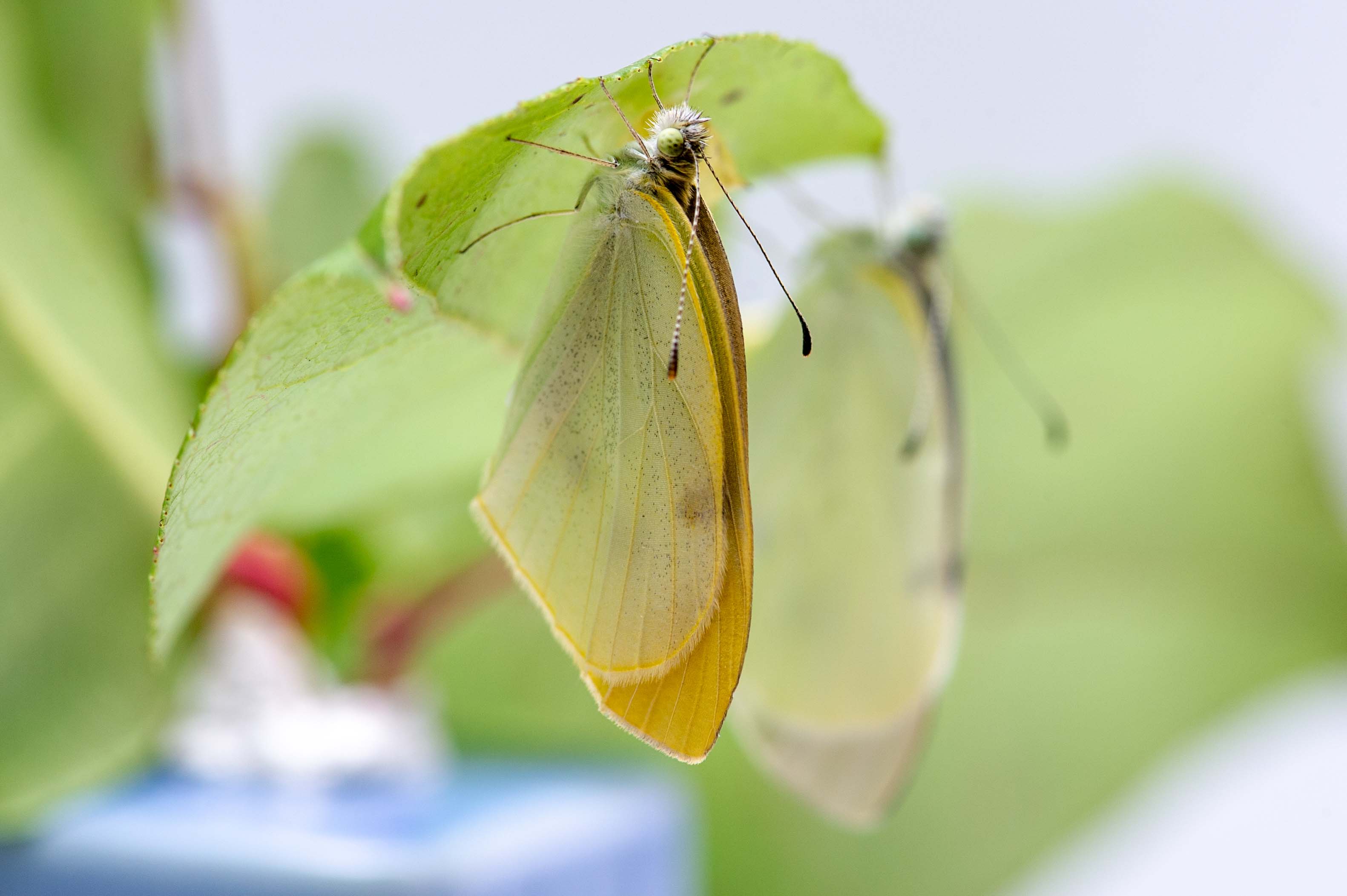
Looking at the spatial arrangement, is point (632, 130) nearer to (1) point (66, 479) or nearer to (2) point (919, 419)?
(2) point (919, 419)

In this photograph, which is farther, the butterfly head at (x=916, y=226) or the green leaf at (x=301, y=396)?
the butterfly head at (x=916, y=226)

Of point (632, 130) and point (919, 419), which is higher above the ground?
point (632, 130)

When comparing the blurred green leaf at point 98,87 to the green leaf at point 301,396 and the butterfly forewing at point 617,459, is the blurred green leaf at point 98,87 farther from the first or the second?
the butterfly forewing at point 617,459

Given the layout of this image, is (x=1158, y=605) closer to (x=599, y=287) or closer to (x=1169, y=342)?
(x=1169, y=342)

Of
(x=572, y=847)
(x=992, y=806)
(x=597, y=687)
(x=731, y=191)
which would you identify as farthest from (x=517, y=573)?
(x=992, y=806)

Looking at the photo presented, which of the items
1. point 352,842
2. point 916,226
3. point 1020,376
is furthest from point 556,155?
point 1020,376

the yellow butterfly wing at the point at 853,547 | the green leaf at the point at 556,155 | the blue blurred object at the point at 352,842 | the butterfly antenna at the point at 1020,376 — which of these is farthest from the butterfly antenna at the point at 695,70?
the butterfly antenna at the point at 1020,376

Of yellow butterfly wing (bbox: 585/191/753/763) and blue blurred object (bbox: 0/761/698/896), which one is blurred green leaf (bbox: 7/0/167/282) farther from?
yellow butterfly wing (bbox: 585/191/753/763)

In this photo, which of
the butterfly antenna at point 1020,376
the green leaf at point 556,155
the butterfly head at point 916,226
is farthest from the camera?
the butterfly antenna at point 1020,376
